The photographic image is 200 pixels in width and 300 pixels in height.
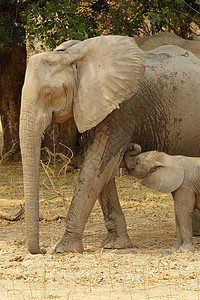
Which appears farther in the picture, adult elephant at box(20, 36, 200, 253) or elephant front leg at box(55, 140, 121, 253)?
elephant front leg at box(55, 140, 121, 253)

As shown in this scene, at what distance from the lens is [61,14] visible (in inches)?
396

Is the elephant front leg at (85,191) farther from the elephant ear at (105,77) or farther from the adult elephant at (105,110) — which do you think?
the elephant ear at (105,77)

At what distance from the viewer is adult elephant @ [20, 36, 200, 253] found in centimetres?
592

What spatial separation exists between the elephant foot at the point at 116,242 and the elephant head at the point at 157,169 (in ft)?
2.39

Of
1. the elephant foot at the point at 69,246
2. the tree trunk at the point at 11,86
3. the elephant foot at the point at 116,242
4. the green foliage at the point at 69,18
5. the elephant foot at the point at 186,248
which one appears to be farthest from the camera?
the tree trunk at the point at 11,86

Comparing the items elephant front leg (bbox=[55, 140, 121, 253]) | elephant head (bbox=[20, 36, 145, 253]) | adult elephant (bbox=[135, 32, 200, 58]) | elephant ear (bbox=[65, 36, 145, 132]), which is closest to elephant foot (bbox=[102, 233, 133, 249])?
elephant front leg (bbox=[55, 140, 121, 253])

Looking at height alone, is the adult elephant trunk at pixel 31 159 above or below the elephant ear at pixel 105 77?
below

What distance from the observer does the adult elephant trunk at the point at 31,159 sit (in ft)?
19.3

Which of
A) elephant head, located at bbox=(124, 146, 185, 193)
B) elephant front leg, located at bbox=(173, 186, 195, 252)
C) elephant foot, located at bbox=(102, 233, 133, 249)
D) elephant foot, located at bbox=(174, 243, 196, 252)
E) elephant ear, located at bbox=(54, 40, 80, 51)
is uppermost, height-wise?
elephant ear, located at bbox=(54, 40, 80, 51)

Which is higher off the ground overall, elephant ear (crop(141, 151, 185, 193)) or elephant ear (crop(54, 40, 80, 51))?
elephant ear (crop(54, 40, 80, 51))

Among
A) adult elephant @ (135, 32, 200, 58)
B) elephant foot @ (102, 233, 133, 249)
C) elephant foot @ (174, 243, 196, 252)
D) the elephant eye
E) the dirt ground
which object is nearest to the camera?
the dirt ground

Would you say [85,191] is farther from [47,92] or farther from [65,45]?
[65,45]

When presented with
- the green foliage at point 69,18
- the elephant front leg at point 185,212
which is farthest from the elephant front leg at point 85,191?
the green foliage at point 69,18

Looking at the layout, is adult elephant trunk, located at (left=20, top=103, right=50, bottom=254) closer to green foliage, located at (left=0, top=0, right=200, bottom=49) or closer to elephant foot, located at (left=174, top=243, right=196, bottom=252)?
elephant foot, located at (left=174, top=243, right=196, bottom=252)
